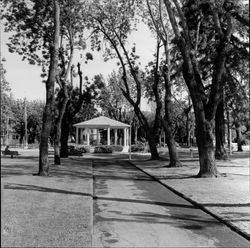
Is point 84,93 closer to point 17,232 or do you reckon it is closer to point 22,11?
point 22,11

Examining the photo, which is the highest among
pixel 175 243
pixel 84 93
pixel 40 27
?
pixel 40 27

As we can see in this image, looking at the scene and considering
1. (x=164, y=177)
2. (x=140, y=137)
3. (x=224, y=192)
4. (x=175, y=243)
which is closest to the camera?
(x=175, y=243)

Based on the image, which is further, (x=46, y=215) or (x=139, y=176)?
(x=139, y=176)

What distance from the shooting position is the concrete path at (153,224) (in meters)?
7.17

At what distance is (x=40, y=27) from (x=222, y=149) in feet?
52.7

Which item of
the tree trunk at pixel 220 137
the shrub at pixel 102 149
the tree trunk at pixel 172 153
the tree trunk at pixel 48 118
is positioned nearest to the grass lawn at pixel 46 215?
the tree trunk at pixel 48 118

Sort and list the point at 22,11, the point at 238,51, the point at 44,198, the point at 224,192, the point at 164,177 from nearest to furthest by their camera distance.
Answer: the point at 44,198 → the point at 224,192 → the point at 164,177 → the point at 22,11 → the point at 238,51

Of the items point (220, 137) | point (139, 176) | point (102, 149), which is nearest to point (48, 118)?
point (139, 176)

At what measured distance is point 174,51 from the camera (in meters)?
28.8

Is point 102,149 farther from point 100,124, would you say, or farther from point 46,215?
point 46,215

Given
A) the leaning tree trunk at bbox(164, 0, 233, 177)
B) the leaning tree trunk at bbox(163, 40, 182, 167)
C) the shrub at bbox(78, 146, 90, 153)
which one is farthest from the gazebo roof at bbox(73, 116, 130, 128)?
the leaning tree trunk at bbox(164, 0, 233, 177)

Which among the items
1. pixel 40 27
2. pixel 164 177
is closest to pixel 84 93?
pixel 40 27

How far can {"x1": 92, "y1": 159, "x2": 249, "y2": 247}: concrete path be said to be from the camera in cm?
717

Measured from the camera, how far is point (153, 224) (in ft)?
28.1
